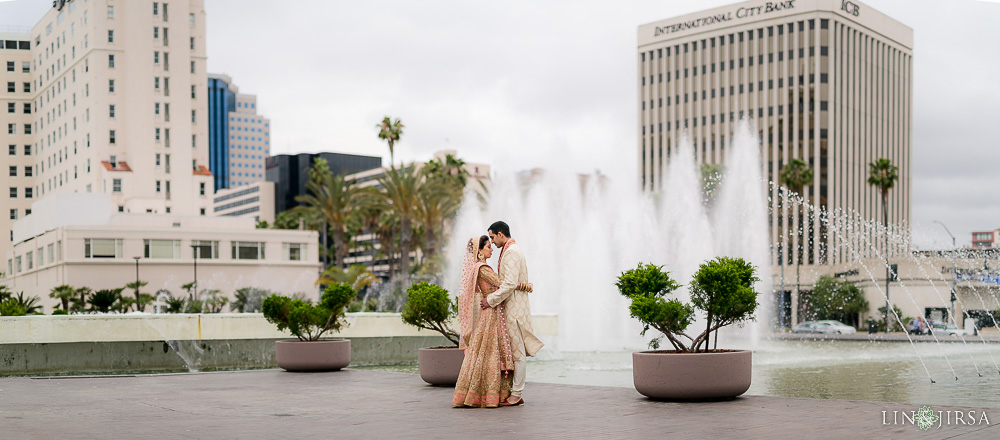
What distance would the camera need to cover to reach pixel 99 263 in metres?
69.6

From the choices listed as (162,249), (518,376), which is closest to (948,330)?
(162,249)

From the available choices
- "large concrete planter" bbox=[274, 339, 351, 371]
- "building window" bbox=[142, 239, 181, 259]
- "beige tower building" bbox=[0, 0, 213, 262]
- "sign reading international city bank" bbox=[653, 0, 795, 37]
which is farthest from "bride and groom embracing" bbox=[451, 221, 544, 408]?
"sign reading international city bank" bbox=[653, 0, 795, 37]

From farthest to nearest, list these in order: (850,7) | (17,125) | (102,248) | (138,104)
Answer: (850,7) → (17,125) → (138,104) → (102,248)

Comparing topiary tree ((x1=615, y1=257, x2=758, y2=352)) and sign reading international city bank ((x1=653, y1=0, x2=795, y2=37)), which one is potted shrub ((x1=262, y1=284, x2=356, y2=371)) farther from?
sign reading international city bank ((x1=653, y1=0, x2=795, y2=37))

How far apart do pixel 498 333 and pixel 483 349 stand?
25 cm

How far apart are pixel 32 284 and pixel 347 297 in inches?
2747

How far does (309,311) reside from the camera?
1895 cm

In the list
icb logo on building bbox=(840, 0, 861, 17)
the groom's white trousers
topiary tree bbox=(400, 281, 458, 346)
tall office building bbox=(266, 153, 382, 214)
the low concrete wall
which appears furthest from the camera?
tall office building bbox=(266, 153, 382, 214)

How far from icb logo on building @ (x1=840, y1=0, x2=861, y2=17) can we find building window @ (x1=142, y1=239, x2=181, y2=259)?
269 ft

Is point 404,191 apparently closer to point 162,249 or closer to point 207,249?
point 207,249

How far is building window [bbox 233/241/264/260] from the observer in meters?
74.8

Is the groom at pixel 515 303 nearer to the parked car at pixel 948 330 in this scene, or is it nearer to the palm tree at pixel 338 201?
the parked car at pixel 948 330

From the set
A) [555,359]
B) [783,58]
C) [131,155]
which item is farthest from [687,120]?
[555,359]

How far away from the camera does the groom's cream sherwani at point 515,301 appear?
11.3 m
